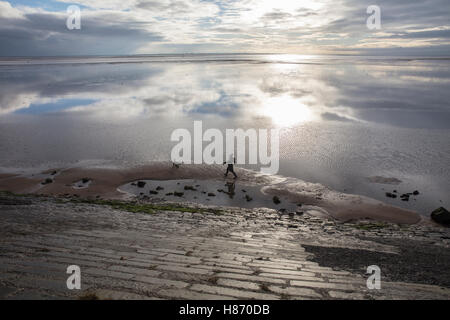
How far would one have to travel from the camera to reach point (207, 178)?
20500 millimetres

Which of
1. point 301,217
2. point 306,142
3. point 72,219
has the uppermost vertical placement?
point 306,142

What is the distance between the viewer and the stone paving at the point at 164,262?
551 centimetres

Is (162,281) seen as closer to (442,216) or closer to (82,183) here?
(442,216)

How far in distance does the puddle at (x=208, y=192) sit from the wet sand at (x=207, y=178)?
0.41 meters

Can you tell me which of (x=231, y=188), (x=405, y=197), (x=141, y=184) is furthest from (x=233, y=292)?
(x=141, y=184)

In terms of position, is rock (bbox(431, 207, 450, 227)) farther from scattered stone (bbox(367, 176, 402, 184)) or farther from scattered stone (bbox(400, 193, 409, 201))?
scattered stone (bbox(367, 176, 402, 184))

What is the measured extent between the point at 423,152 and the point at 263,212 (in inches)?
552

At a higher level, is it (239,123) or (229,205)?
(239,123)

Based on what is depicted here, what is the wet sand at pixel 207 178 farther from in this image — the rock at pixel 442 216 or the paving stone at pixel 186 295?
the paving stone at pixel 186 295

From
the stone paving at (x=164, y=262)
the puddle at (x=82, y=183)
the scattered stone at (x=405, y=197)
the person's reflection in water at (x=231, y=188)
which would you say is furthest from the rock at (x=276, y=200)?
the puddle at (x=82, y=183)

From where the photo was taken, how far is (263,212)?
615 inches
